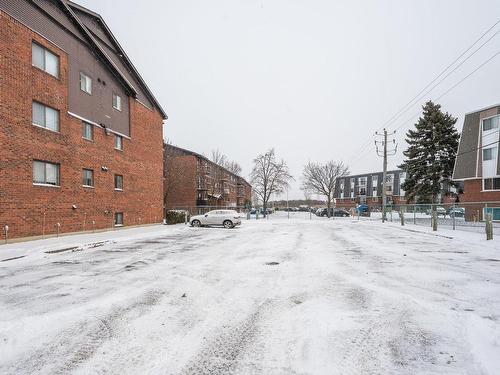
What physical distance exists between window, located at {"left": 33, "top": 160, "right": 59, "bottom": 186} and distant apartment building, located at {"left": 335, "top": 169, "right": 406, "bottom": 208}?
237 ft

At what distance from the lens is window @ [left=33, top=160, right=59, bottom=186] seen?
16659mm

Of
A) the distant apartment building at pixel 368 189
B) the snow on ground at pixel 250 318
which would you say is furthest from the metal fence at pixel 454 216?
the distant apartment building at pixel 368 189

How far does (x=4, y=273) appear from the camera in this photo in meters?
8.53

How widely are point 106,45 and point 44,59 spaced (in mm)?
8144

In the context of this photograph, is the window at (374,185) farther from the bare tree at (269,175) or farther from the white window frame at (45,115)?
the white window frame at (45,115)

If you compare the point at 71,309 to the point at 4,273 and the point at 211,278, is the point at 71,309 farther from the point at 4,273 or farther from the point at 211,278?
the point at 4,273

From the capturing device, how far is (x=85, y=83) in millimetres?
21125

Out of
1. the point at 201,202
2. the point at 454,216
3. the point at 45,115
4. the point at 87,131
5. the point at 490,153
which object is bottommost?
the point at 454,216

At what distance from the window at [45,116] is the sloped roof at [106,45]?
6.45 m

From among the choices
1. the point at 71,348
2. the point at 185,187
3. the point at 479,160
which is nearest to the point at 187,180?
the point at 185,187

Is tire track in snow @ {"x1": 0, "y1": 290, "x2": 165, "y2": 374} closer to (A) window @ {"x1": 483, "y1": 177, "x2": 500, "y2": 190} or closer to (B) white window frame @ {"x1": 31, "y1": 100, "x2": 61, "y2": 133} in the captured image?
(B) white window frame @ {"x1": 31, "y1": 100, "x2": 61, "y2": 133}

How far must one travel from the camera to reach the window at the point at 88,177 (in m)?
20.6

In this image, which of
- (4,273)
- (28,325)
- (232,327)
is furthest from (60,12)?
(232,327)

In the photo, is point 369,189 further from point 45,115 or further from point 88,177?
point 45,115
